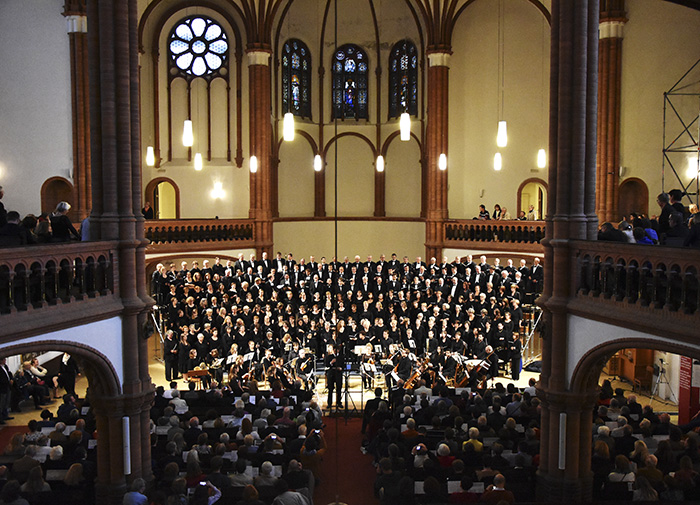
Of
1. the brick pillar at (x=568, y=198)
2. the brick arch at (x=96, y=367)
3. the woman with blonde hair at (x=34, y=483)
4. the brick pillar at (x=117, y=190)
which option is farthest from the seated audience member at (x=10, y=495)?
the brick pillar at (x=568, y=198)

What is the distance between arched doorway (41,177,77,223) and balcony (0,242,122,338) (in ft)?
36.3

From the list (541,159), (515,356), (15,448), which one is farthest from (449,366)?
(541,159)

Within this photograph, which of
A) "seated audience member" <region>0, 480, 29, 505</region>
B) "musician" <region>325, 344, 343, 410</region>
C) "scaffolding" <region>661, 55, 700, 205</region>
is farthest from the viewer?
"scaffolding" <region>661, 55, 700, 205</region>

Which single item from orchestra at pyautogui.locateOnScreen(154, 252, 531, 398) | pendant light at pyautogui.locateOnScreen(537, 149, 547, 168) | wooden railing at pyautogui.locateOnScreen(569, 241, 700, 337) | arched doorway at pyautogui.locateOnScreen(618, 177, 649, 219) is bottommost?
orchestra at pyautogui.locateOnScreen(154, 252, 531, 398)

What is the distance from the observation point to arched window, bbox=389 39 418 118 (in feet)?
86.9

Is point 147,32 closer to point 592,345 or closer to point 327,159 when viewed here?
point 327,159

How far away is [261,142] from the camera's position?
80.6 feet

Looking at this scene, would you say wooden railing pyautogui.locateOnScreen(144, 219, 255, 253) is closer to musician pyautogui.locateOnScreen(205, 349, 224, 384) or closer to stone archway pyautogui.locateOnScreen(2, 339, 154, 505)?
musician pyautogui.locateOnScreen(205, 349, 224, 384)

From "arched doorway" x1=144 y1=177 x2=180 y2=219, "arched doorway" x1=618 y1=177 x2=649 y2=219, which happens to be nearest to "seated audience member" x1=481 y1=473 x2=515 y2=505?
"arched doorway" x1=618 y1=177 x2=649 y2=219

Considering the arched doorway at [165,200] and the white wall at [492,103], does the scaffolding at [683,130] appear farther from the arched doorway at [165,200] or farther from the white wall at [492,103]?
the arched doorway at [165,200]

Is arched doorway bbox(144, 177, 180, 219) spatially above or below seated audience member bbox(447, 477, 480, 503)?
above

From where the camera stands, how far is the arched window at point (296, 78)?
26422 millimetres

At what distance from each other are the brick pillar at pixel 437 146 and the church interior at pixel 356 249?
0.11m

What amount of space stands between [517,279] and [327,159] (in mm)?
10618
